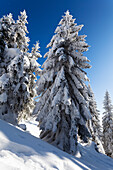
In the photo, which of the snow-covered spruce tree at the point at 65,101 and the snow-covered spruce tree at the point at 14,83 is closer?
the snow-covered spruce tree at the point at 65,101

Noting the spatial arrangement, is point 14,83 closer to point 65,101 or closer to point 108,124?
point 65,101

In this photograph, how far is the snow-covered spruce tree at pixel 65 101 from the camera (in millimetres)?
7121

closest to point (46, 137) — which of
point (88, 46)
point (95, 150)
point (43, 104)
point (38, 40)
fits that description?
point (43, 104)

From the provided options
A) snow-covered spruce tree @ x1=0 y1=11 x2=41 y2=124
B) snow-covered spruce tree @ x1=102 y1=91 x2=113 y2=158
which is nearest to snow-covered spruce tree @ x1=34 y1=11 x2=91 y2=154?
snow-covered spruce tree @ x1=0 y1=11 x2=41 y2=124

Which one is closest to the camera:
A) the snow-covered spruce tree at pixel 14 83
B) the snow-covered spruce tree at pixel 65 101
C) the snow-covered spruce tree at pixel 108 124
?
the snow-covered spruce tree at pixel 65 101

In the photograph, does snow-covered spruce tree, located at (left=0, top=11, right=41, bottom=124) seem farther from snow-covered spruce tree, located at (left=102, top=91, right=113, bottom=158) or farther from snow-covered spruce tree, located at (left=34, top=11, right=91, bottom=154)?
snow-covered spruce tree, located at (left=102, top=91, right=113, bottom=158)

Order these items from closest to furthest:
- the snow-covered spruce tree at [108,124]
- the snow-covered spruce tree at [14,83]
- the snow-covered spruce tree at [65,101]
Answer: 1. the snow-covered spruce tree at [65,101]
2. the snow-covered spruce tree at [14,83]
3. the snow-covered spruce tree at [108,124]

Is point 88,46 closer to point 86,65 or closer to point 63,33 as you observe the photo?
point 86,65

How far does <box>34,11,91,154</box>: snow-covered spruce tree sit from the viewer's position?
23.4 feet

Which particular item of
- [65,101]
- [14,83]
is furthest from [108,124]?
[14,83]

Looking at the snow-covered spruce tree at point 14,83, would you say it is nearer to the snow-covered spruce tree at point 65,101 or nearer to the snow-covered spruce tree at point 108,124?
the snow-covered spruce tree at point 65,101

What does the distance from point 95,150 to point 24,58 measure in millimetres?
9588

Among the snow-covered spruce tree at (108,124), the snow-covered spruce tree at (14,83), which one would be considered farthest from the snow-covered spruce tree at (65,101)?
the snow-covered spruce tree at (108,124)

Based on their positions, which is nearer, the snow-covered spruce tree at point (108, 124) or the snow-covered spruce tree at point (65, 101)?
the snow-covered spruce tree at point (65, 101)
